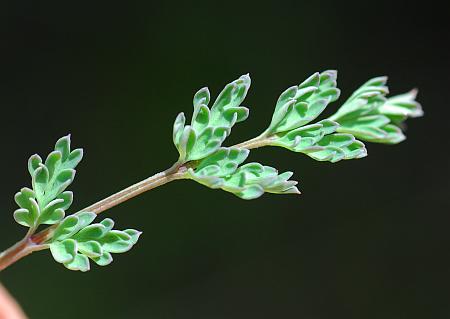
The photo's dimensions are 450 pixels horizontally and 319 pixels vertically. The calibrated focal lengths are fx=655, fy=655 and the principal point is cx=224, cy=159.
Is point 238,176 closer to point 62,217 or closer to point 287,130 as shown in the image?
point 287,130

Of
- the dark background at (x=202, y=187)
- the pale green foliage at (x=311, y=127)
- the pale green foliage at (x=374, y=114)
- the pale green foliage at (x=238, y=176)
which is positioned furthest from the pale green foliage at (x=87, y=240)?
the dark background at (x=202, y=187)

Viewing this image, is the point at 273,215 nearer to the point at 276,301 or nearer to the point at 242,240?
the point at 242,240

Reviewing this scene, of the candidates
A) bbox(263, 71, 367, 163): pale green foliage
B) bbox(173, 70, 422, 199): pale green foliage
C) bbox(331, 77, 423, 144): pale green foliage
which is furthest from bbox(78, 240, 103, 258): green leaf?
bbox(331, 77, 423, 144): pale green foliage

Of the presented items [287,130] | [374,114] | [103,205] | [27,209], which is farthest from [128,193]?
[374,114]

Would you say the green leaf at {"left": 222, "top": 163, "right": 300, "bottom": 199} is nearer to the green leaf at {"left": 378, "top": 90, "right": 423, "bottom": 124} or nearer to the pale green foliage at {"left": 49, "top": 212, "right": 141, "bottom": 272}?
the pale green foliage at {"left": 49, "top": 212, "right": 141, "bottom": 272}

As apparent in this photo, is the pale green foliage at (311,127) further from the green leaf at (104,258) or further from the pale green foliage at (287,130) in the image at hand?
the green leaf at (104,258)

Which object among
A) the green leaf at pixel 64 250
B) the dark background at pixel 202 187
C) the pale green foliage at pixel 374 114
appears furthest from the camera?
the dark background at pixel 202 187
